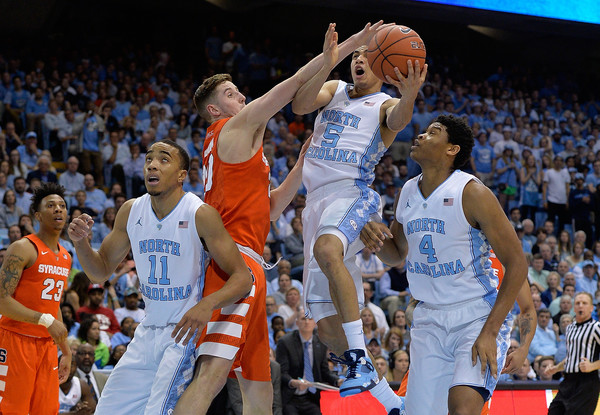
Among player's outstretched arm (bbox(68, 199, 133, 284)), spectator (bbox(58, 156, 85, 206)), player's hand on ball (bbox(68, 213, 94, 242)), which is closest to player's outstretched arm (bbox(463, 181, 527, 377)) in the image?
player's outstretched arm (bbox(68, 199, 133, 284))

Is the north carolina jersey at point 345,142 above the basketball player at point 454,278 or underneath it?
above

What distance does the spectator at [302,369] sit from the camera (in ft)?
31.0

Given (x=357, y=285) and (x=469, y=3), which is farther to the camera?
(x=469, y=3)

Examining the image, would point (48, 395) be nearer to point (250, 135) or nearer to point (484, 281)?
point (250, 135)

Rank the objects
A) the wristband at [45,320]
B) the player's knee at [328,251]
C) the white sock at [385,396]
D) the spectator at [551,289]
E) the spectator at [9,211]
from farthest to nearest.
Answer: the spectator at [551,289]
the spectator at [9,211]
the wristband at [45,320]
the player's knee at [328,251]
the white sock at [385,396]

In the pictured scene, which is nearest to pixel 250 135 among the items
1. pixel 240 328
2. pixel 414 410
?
pixel 240 328

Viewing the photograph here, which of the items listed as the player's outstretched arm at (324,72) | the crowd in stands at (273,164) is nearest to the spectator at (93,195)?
the crowd in stands at (273,164)

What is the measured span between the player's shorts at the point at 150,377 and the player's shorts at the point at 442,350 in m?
1.31

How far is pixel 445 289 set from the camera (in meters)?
4.70

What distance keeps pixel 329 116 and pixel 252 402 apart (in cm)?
204

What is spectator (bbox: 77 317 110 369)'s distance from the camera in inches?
366

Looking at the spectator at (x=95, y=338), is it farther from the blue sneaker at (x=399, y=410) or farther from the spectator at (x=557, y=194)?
the spectator at (x=557, y=194)

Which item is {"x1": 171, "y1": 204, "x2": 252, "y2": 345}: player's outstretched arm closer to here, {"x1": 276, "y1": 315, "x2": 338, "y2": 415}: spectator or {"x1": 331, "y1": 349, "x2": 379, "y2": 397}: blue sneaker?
{"x1": 331, "y1": 349, "x2": 379, "y2": 397}: blue sneaker

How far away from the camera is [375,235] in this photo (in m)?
5.16
